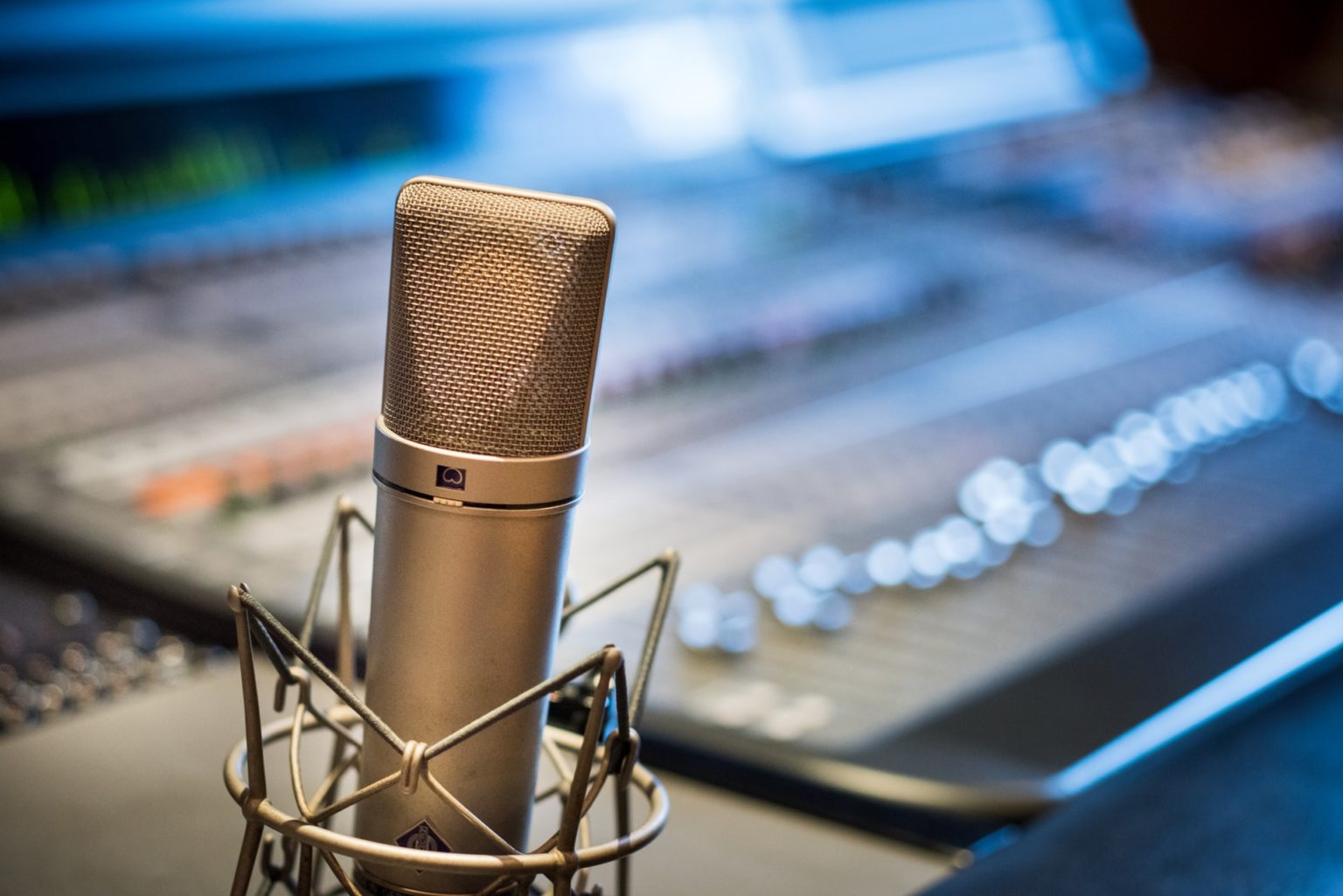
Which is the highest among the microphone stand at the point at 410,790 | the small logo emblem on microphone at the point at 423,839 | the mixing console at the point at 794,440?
the microphone stand at the point at 410,790

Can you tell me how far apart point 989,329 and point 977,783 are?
3.28 ft

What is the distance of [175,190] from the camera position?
5.39 feet

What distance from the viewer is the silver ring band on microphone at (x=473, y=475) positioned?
0.48 metres

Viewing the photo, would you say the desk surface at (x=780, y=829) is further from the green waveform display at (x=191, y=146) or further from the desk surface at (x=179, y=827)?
the green waveform display at (x=191, y=146)

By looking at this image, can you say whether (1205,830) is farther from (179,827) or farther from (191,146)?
(191,146)

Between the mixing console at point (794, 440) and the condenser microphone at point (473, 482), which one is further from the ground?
the condenser microphone at point (473, 482)

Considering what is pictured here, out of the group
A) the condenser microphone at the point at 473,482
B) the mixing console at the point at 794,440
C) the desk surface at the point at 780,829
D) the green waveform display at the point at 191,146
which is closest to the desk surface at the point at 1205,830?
the desk surface at the point at 780,829

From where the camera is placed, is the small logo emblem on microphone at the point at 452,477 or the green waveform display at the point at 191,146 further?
the green waveform display at the point at 191,146

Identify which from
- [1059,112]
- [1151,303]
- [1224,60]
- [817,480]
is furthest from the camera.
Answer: [1224,60]

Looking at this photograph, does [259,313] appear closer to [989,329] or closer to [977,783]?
[989,329]

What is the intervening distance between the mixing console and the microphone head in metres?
0.46

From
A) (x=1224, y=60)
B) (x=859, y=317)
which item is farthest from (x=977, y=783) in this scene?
(x=1224, y=60)

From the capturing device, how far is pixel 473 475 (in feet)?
1.56

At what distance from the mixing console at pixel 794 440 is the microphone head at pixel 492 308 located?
46cm
